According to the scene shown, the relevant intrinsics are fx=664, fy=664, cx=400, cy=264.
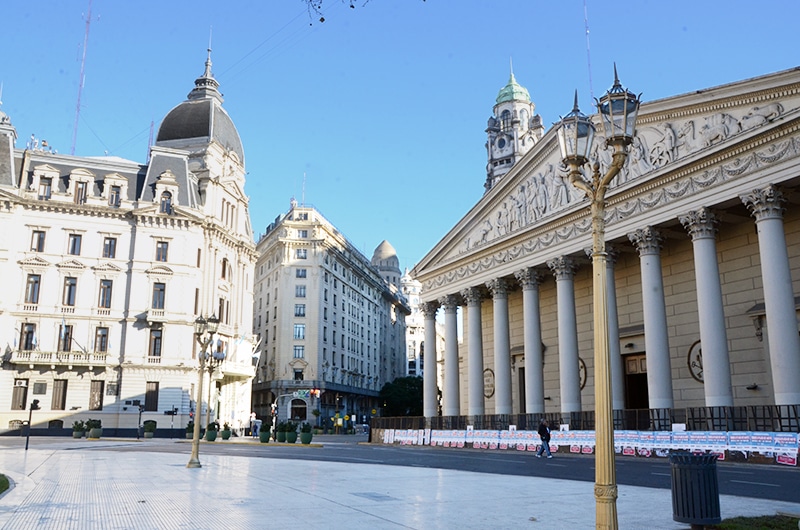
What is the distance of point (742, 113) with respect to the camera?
85.5ft

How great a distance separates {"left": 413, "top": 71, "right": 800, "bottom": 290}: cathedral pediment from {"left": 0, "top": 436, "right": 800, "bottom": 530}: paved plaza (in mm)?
10587

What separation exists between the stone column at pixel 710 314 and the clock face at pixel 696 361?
3877 millimetres

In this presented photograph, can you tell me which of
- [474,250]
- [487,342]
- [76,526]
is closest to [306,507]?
[76,526]

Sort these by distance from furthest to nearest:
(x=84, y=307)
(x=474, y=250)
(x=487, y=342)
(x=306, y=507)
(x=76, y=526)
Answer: (x=84, y=307) → (x=487, y=342) → (x=474, y=250) → (x=306, y=507) → (x=76, y=526)

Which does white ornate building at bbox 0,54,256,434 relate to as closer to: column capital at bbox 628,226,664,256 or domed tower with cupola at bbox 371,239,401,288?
column capital at bbox 628,226,664,256

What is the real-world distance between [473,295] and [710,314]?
1830 cm

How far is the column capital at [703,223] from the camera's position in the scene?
1063 inches

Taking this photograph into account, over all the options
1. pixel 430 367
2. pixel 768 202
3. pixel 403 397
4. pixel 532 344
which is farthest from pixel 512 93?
pixel 768 202

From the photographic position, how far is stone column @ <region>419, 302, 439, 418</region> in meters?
45.4

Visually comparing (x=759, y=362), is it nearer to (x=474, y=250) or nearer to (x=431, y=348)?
(x=474, y=250)

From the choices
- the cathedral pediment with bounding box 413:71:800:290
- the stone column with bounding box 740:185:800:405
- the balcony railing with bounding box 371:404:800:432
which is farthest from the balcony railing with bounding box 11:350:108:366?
the stone column with bounding box 740:185:800:405

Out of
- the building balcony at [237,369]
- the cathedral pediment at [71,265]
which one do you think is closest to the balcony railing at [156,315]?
the cathedral pediment at [71,265]

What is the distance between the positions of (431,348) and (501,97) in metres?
78.5

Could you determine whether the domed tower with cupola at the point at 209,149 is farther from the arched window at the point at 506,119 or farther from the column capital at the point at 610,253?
the arched window at the point at 506,119
